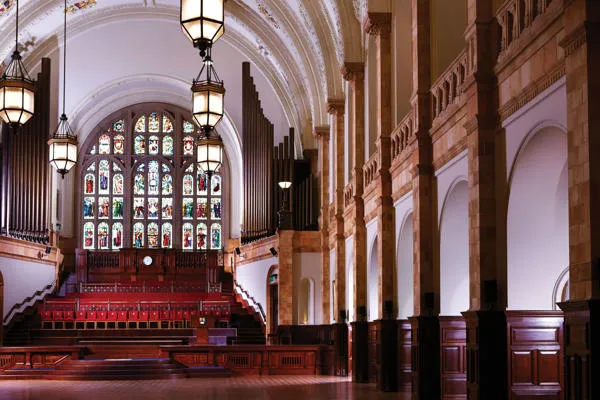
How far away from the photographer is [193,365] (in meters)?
24.8

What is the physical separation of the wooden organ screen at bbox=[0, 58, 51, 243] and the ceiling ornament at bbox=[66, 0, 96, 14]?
6.18ft

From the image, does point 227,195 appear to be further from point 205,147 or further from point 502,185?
point 502,185

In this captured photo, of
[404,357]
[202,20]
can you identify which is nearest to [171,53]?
[404,357]

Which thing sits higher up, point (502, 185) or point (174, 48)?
point (174, 48)

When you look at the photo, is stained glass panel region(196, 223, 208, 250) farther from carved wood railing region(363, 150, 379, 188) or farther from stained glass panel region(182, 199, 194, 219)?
carved wood railing region(363, 150, 379, 188)

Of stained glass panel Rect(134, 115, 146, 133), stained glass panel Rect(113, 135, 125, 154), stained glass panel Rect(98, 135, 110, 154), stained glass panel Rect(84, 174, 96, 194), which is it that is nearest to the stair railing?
stained glass panel Rect(84, 174, 96, 194)

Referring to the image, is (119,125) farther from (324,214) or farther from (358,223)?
(358,223)

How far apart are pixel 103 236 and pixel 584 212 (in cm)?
3358

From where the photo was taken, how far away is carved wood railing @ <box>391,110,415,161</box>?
53.5 ft

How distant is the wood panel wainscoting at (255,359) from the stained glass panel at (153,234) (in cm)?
1548

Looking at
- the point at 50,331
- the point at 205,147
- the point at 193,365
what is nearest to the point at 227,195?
the point at 50,331

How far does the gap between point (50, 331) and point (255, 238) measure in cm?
790

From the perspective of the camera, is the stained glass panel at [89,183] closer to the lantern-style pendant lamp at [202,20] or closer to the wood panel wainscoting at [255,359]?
the wood panel wainscoting at [255,359]

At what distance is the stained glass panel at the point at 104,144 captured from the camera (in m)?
40.4
